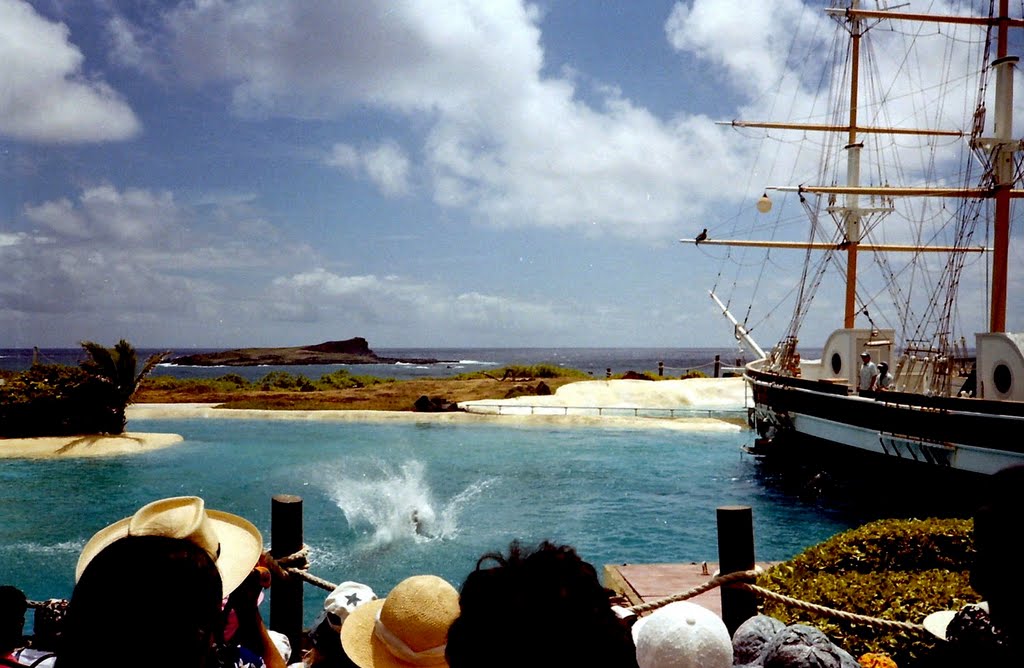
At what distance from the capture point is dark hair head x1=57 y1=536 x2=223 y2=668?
1.88 metres

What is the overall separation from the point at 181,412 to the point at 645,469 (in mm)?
26873

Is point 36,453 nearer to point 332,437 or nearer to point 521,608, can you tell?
point 332,437

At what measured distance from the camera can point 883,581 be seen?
674 cm

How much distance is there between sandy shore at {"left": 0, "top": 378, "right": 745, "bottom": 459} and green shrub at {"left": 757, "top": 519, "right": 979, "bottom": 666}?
27.3m

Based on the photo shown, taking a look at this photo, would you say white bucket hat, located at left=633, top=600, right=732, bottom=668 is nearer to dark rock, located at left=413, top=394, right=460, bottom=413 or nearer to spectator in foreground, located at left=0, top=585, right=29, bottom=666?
spectator in foreground, located at left=0, top=585, right=29, bottom=666

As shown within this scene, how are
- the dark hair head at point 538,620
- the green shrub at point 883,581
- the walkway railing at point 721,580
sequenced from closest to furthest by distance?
the dark hair head at point 538,620
the walkway railing at point 721,580
the green shrub at point 883,581

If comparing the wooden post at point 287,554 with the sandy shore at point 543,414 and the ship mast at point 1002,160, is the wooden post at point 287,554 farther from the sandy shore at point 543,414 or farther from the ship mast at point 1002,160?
the ship mast at point 1002,160

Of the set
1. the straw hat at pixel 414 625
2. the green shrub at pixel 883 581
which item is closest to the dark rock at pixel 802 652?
the green shrub at pixel 883 581

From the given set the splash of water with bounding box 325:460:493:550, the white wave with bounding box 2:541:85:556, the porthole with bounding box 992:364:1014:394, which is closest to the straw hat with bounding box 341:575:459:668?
the splash of water with bounding box 325:460:493:550

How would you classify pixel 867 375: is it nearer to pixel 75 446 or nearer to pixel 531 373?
pixel 75 446

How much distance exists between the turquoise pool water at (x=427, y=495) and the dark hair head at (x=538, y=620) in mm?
11803

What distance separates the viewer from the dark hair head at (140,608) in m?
1.88

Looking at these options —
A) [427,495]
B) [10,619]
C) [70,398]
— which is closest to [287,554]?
[10,619]

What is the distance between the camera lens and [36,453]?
2738cm
